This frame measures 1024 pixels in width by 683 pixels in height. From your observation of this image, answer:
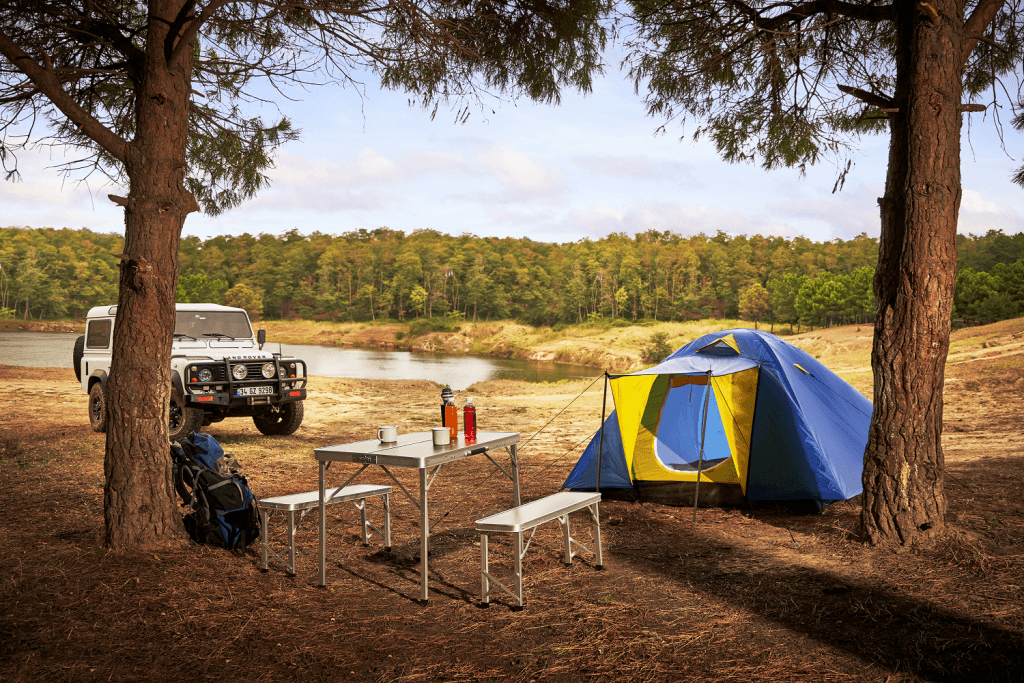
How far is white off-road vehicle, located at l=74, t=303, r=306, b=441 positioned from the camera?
9086 millimetres

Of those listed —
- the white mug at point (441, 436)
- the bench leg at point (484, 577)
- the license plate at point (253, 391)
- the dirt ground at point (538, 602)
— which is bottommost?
the dirt ground at point (538, 602)

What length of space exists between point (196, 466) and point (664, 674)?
11.0ft

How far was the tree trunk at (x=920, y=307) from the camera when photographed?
15.6 ft

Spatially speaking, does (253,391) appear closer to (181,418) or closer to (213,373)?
(213,373)

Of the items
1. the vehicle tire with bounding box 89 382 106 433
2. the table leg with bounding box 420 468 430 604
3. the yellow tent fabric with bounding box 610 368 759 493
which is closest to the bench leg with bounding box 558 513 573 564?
the table leg with bounding box 420 468 430 604

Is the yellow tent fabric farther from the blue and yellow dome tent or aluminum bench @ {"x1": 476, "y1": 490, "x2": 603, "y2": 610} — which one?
aluminum bench @ {"x1": 476, "y1": 490, "x2": 603, "y2": 610}

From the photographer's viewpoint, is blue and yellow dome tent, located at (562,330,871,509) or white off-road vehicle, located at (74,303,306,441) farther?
white off-road vehicle, located at (74,303,306,441)

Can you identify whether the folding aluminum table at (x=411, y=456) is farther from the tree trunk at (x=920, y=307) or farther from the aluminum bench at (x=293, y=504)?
the tree trunk at (x=920, y=307)

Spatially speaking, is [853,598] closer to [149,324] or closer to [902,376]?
[902,376]

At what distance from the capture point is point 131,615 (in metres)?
3.71

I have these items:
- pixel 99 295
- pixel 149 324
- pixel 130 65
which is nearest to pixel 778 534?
pixel 149 324

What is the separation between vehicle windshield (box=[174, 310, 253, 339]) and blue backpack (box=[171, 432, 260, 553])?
582 cm

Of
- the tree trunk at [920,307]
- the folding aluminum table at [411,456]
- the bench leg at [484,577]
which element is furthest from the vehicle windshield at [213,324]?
the tree trunk at [920,307]

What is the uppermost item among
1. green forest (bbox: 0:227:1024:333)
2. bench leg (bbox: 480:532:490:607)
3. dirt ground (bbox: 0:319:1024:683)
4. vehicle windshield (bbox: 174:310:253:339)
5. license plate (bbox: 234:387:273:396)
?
green forest (bbox: 0:227:1024:333)
